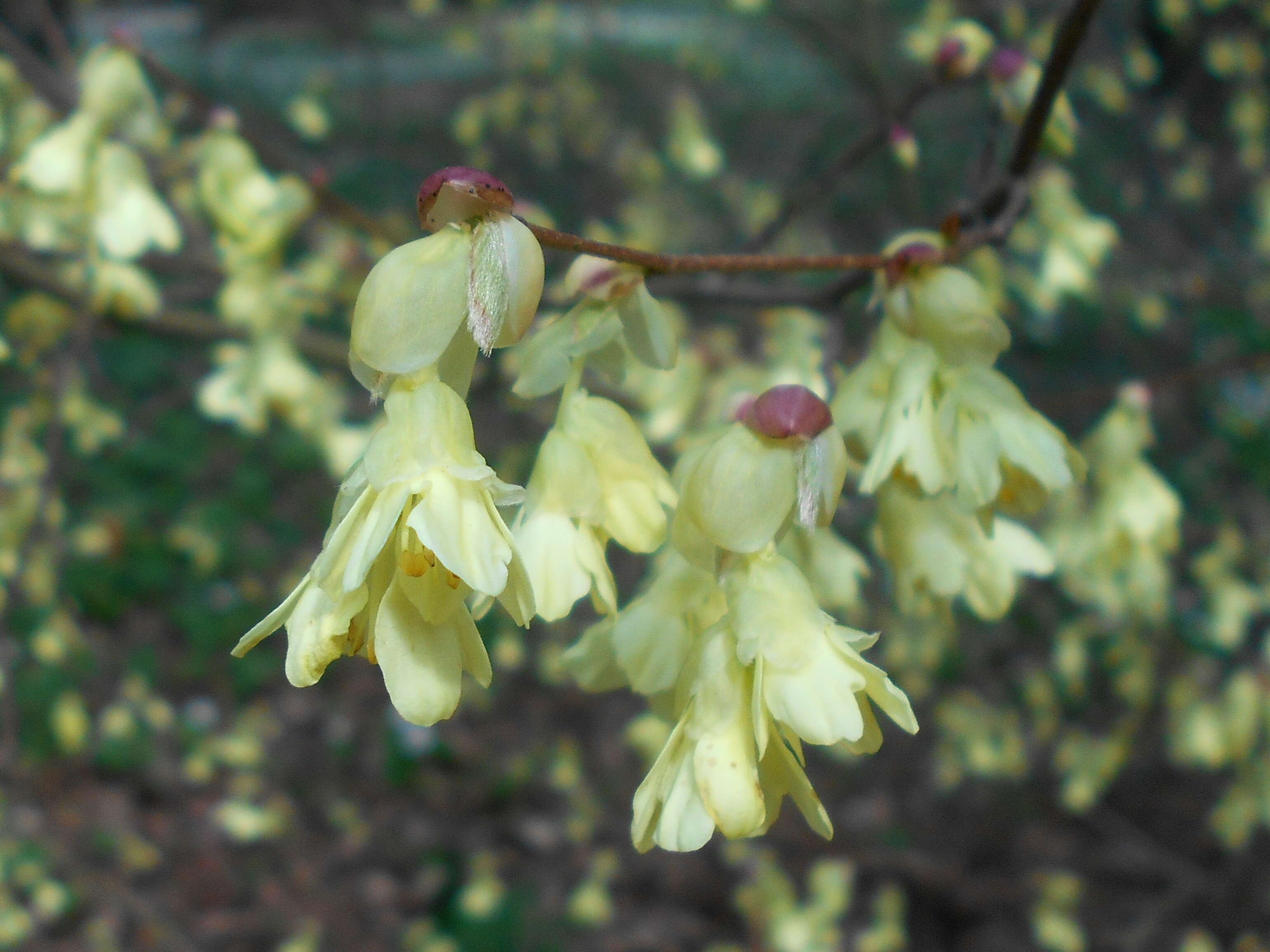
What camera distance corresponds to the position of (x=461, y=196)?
694mm

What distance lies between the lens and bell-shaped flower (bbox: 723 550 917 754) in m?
0.71

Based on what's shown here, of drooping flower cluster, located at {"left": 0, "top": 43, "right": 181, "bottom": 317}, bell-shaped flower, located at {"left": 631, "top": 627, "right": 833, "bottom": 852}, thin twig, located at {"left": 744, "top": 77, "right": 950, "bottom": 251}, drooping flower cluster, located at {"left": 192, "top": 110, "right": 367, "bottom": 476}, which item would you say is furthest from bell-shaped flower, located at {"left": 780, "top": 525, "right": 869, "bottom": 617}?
drooping flower cluster, located at {"left": 0, "top": 43, "right": 181, "bottom": 317}

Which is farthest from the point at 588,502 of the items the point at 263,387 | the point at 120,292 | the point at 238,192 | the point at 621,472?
the point at 120,292

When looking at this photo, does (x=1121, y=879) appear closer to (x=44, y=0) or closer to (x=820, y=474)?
(x=820, y=474)

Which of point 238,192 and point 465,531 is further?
point 238,192

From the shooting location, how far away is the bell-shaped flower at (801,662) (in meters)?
0.71

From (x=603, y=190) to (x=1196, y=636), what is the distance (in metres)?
3.20

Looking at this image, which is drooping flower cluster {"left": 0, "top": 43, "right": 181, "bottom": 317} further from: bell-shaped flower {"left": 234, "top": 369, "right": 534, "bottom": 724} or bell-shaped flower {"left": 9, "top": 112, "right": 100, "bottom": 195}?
bell-shaped flower {"left": 234, "top": 369, "right": 534, "bottom": 724}

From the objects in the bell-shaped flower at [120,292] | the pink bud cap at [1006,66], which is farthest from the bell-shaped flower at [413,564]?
the bell-shaped flower at [120,292]

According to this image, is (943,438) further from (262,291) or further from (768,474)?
(262,291)

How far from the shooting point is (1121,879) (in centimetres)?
363

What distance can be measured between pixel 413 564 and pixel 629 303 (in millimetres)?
315

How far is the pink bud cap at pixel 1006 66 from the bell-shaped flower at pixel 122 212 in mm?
1360

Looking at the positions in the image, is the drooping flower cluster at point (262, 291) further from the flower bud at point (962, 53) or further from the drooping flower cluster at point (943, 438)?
the drooping flower cluster at point (943, 438)
